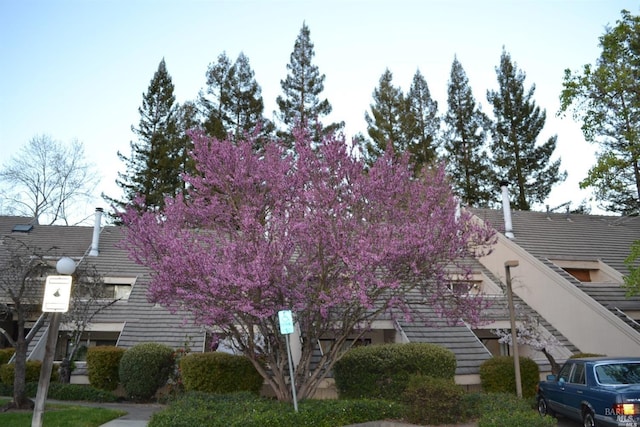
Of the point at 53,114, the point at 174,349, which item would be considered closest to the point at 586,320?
the point at 174,349

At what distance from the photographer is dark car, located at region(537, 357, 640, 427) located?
838 cm

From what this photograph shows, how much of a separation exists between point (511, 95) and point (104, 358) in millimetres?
31979

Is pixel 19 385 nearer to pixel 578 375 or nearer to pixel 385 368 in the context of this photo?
pixel 385 368

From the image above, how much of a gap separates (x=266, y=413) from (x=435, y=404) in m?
3.31

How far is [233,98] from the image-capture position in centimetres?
3334

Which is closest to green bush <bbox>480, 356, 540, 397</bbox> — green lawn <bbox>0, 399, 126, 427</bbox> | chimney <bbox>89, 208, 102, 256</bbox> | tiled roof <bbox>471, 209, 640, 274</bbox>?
tiled roof <bbox>471, 209, 640, 274</bbox>

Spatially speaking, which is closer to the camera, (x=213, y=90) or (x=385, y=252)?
(x=385, y=252)

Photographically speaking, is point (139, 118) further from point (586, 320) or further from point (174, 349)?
point (586, 320)

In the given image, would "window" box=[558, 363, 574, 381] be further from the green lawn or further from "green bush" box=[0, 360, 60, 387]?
"green bush" box=[0, 360, 60, 387]

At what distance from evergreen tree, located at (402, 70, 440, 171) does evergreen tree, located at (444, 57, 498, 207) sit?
1422 millimetres

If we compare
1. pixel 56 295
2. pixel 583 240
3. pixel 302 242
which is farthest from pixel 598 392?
pixel 583 240

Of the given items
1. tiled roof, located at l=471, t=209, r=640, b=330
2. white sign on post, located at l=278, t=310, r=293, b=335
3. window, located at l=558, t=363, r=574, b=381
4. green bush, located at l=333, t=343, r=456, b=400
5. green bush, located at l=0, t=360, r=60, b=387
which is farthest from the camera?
tiled roof, located at l=471, t=209, r=640, b=330

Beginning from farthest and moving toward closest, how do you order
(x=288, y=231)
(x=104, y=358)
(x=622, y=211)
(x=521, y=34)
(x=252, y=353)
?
(x=622, y=211), (x=104, y=358), (x=521, y=34), (x=252, y=353), (x=288, y=231)

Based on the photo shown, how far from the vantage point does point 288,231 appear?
34.6 feet
